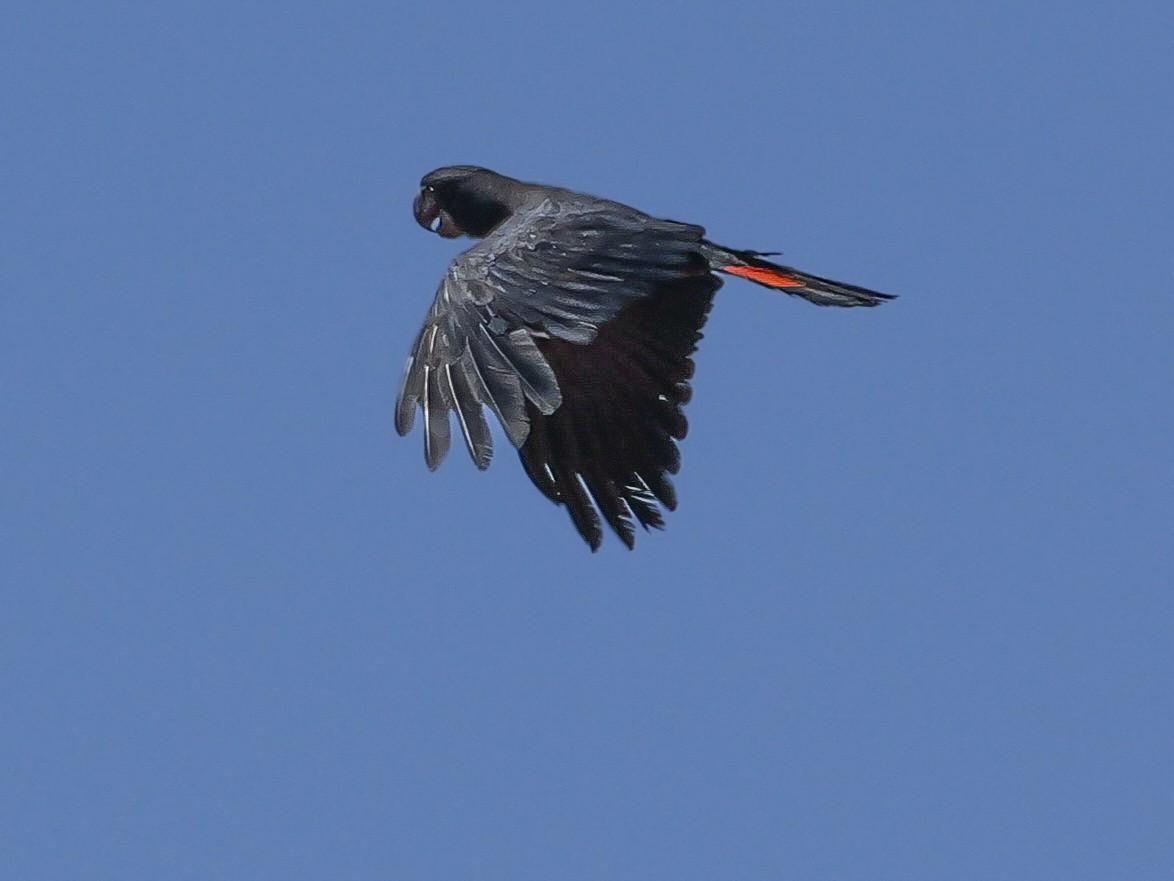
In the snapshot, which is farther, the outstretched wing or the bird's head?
the bird's head

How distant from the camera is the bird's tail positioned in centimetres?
855

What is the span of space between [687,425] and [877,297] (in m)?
1.14

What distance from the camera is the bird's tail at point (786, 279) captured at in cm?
855

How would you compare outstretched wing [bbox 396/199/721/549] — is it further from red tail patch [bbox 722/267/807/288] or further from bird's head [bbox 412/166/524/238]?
bird's head [bbox 412/166/524/238]

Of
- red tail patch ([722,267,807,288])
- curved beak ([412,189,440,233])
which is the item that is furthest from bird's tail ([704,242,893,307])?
curved beak ([412,189,440,233])

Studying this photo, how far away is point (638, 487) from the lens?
8398 millimetres

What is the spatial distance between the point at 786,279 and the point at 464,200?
1738 millimetres

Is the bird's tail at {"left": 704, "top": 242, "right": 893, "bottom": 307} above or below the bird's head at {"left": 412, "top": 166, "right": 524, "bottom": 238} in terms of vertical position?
below

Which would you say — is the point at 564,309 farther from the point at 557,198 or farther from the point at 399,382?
the point at 557,198

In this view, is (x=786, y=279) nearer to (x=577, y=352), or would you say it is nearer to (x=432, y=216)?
(x=577, y=352)

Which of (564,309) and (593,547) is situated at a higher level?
(564,309)

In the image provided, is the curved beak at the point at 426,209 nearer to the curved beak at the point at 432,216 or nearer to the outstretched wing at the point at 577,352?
the curved beak at the point at 432,216

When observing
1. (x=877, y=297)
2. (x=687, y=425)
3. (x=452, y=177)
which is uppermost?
(x=452, y=177)

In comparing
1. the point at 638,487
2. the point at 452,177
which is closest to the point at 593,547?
the point at 638,487
